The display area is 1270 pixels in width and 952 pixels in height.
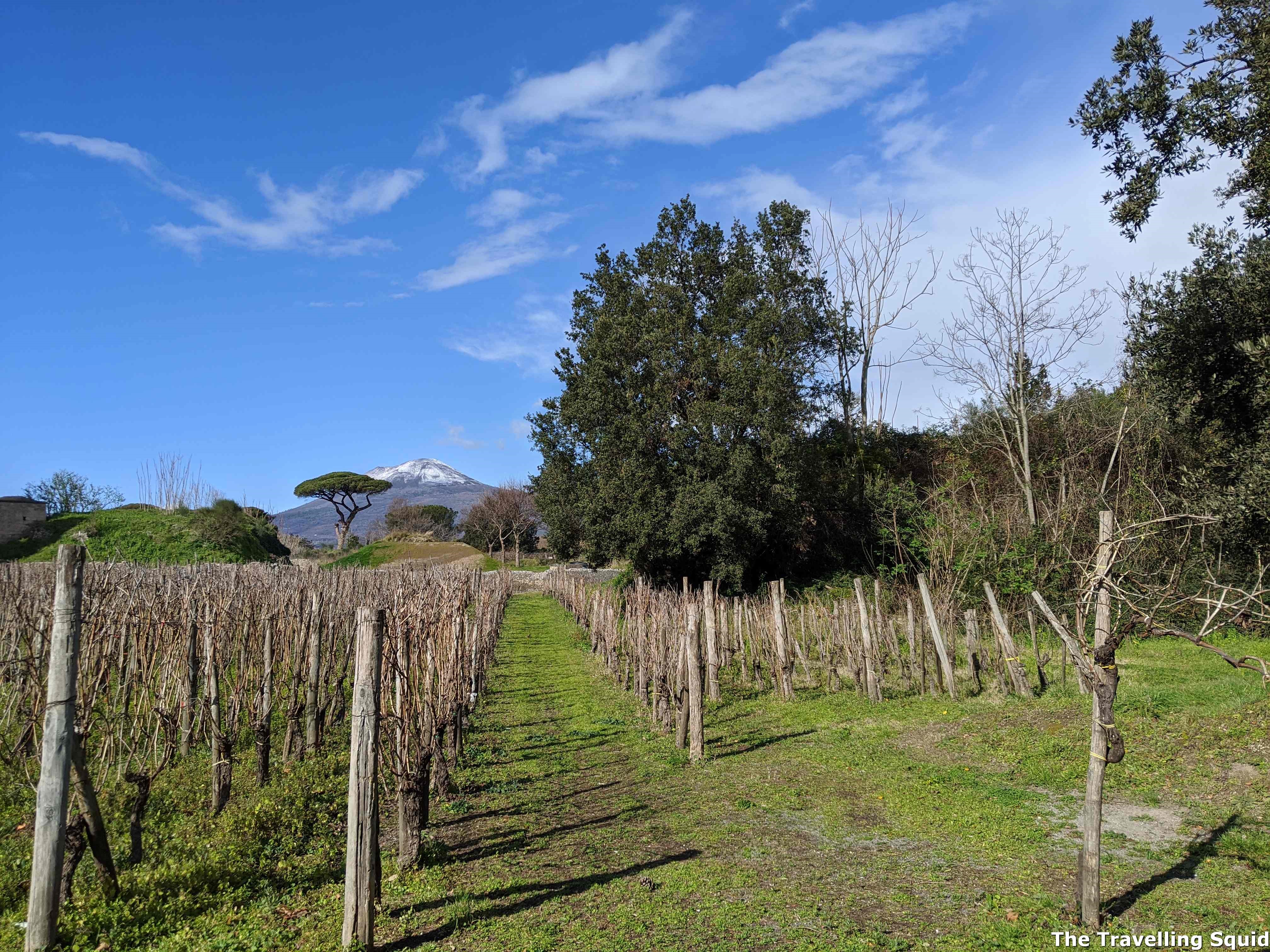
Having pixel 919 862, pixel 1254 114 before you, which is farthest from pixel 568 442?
pixel 919 862

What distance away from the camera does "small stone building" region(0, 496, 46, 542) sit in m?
Answer: 27.8

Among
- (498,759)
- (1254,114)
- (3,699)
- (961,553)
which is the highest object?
(1254,114)

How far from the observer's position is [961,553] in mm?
15711

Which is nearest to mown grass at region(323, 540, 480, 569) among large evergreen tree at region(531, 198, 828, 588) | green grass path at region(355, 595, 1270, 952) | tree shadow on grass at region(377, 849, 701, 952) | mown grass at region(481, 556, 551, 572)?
mown grass at region(481, 556, 551, 572)

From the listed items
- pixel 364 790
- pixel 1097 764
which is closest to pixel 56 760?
pixel 364 790

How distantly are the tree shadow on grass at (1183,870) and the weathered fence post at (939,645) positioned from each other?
178 inches

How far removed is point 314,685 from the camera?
775cm

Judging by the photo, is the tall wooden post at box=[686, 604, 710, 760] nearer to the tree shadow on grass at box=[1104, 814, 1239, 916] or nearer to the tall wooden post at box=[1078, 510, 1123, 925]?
the tree shadow on grass at box=[1104, 814, 1239, 916]

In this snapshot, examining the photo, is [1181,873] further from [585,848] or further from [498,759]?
[498,759]

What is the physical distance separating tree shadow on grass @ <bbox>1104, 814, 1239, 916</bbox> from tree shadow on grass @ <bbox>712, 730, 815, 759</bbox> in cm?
404

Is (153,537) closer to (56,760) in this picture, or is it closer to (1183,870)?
(56,760)

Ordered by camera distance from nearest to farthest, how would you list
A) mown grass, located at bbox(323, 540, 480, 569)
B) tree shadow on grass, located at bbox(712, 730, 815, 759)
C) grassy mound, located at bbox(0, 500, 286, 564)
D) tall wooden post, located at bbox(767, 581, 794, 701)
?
tree shadow on grass, located at bbox(712, 730, 815, 759), tall wooden post, located at bbox(767, 581, 794, 701), grassy mound, located at bbox(0, 500, 286, 564), mown grass, located at bbox(323, 540, 480, 569)

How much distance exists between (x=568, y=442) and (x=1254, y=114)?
1625 cm

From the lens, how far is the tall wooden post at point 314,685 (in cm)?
773
